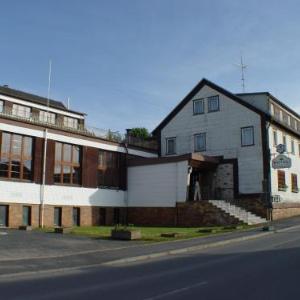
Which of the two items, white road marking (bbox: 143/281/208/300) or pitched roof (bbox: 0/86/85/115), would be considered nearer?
white road marking (bbox: 143/281/208/300)

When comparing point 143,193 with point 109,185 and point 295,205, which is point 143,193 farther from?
point 295,205

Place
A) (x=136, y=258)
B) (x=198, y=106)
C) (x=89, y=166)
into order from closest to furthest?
(x=136, y=258), (x=89, y=166), (x=198, y=106)

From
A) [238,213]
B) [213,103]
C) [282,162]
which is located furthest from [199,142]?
[282,162]

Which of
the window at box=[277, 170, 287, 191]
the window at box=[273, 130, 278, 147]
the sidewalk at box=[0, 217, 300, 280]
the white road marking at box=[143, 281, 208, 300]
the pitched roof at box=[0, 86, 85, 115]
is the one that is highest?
the pitched roof at box=[0, 86, 85, 115]

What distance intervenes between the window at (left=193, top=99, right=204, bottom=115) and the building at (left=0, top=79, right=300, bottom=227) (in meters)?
0.09

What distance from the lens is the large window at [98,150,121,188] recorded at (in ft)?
130

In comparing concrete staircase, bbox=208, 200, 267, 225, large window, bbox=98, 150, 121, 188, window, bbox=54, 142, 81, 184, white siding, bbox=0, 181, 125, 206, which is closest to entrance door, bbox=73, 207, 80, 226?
white siding, bbox=0, 181, 125, 206

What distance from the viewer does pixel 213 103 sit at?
43.8 m

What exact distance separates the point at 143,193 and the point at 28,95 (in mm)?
23100

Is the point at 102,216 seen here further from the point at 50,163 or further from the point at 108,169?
the point at 50,163

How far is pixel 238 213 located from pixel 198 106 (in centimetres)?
1269

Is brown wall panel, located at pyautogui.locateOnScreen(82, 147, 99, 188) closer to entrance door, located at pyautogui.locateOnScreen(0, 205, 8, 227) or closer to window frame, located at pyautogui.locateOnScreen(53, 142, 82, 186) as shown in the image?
window frame, located at pyautogui.locateOnScreen(53, 142, 82, 186)

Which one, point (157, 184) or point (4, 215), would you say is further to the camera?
point (157, 184)

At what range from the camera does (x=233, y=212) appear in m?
35.4
